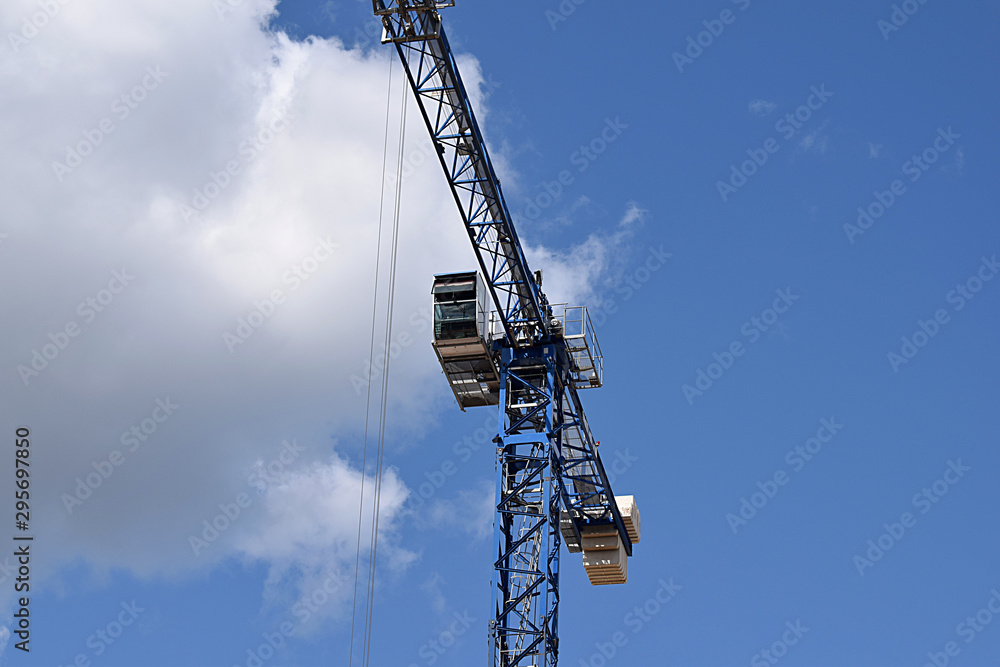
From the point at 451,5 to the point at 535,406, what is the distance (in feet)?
47.2

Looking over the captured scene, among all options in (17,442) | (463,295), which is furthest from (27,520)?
(463,295)

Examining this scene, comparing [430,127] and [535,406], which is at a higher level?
[430,127]

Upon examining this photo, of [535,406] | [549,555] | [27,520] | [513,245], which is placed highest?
[513,245]

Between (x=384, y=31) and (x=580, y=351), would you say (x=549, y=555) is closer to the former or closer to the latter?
(x=580, y=351)

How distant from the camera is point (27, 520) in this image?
36500 millimetres

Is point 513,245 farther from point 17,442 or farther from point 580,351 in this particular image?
point 17,442

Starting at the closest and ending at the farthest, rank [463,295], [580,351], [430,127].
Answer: [430,127], [463,295], [580,351]

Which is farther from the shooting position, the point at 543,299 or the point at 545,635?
the point at 543,299

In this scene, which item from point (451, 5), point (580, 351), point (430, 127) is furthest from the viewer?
point (580, 351)

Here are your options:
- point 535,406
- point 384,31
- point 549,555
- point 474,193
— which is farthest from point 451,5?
point 549,555

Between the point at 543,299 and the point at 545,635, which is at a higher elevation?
the point at 543,299

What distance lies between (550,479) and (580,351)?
5.15 meters

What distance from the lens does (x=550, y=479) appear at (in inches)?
1929

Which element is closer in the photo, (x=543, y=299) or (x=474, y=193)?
(x=474, y=193)
